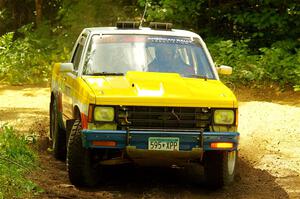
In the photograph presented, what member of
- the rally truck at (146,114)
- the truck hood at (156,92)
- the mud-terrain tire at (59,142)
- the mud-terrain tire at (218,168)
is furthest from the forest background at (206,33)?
the truck hood at (156,92)

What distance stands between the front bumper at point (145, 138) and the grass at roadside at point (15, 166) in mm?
758

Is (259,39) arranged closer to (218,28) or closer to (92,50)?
(218,28)

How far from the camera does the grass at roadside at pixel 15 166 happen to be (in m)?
6.55

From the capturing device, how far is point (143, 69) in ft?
26.6

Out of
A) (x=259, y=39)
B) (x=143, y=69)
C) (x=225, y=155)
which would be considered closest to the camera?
(x=225, y=155)

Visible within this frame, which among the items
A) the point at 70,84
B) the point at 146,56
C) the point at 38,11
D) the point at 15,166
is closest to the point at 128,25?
the point at 146,56

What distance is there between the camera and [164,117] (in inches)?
280

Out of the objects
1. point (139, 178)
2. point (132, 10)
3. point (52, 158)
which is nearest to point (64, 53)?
point (132, 10)

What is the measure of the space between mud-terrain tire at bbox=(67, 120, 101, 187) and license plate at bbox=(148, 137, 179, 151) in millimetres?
795

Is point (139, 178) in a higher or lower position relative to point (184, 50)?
lower

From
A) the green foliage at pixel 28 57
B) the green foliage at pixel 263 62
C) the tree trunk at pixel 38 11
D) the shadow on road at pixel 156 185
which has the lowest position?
the green foliage at pixel 28 57

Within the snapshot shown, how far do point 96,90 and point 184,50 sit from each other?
1736 millimetres

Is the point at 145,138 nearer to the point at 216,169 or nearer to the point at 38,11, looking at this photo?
the point at 216,169

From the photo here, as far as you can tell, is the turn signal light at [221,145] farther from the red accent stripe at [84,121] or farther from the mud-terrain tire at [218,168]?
the red accent stripe at [84,121]
